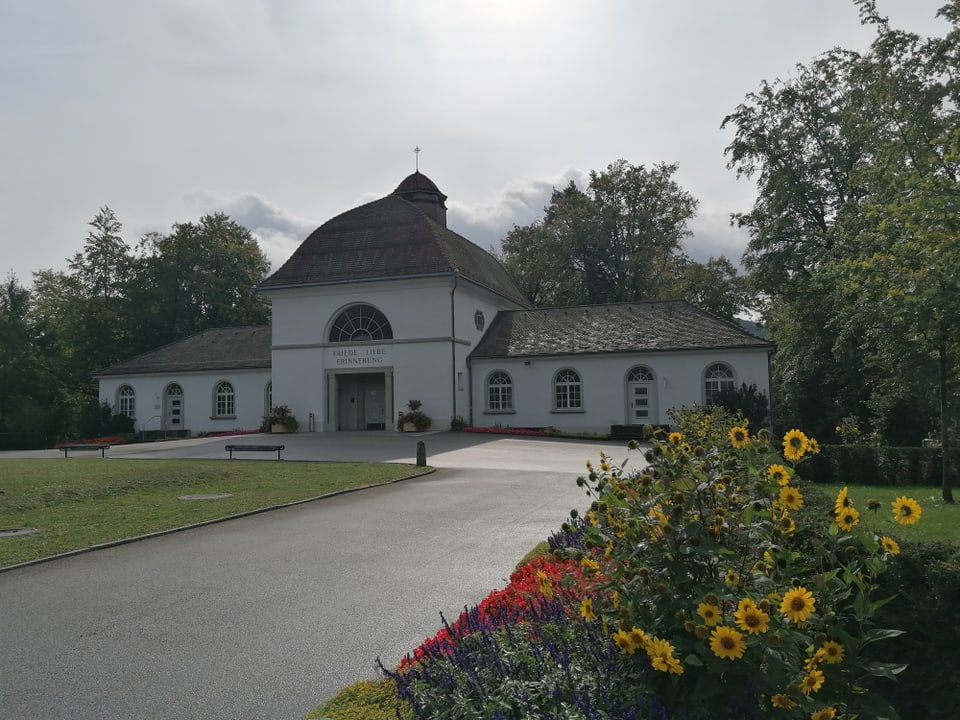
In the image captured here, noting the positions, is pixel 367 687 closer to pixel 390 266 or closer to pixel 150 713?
pixel 150 713

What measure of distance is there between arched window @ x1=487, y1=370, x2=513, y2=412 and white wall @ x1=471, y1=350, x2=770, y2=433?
0.20 meters

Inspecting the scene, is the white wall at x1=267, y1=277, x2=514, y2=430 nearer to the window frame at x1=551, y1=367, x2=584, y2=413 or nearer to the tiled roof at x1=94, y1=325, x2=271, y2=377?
the tiled roof at x1=94, y1=325, x2=271, y2=377

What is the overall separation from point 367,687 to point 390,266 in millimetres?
31742

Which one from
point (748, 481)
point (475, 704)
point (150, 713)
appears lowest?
point (150, 713)

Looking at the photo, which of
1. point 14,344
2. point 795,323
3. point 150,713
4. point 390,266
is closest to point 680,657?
point 150,713

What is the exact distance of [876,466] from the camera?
1692 centimetres

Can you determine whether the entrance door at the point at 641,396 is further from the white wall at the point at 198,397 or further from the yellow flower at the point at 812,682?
the yellow flower at the point at 812,682

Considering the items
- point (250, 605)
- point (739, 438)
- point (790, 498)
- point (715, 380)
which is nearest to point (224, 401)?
point (715, 380)

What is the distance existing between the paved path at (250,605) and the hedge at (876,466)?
665cm

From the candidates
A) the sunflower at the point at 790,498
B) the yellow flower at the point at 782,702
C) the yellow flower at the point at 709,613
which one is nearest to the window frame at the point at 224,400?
the sunflower at the point at 790,498

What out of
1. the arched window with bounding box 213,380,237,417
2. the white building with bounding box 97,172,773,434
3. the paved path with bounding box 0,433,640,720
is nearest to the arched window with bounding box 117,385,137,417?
the white building with bounding box 97,172,773,434

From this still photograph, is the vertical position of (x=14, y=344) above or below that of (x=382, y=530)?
above

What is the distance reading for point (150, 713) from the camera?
4.80 meters

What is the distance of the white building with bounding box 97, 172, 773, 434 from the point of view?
109 feet
